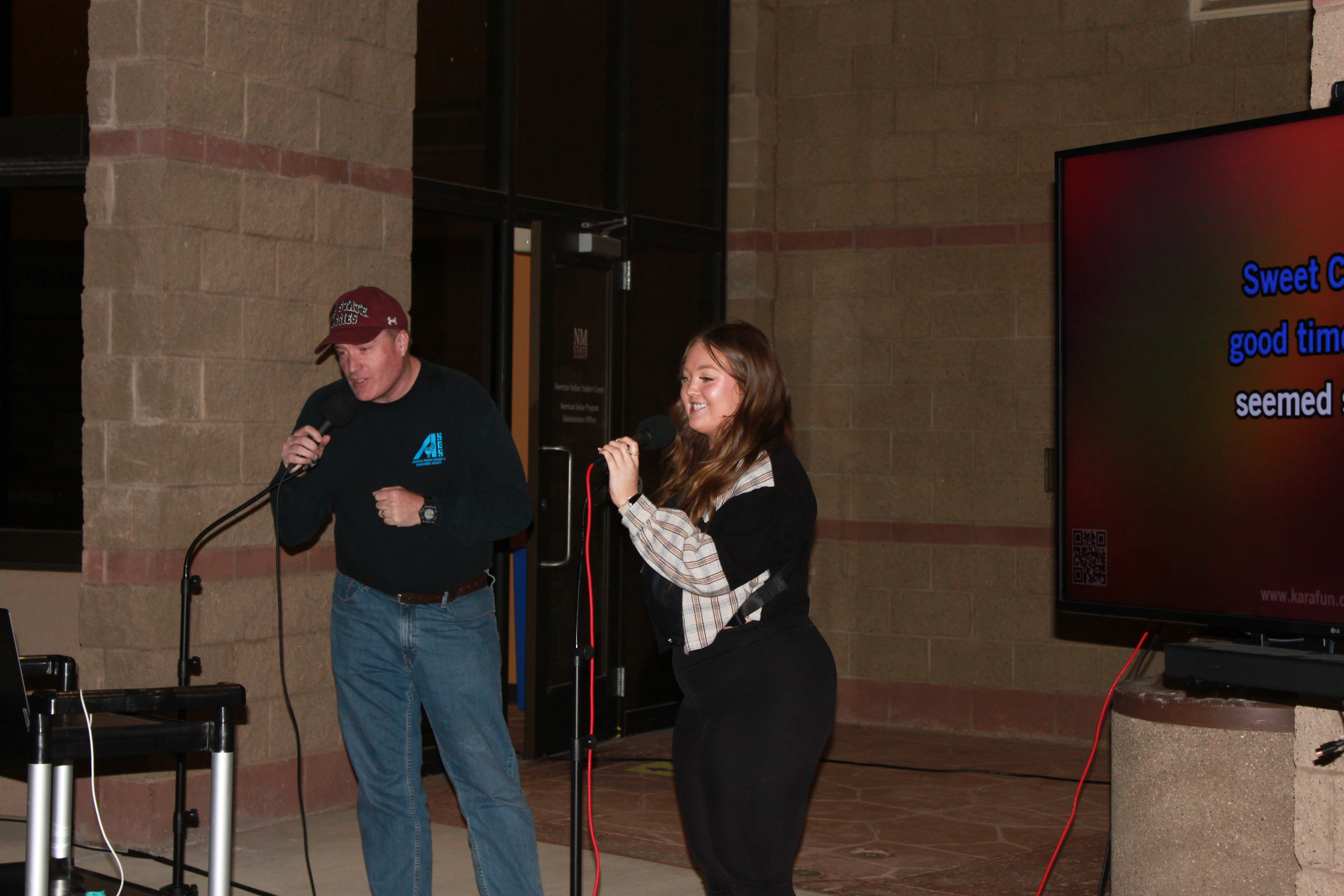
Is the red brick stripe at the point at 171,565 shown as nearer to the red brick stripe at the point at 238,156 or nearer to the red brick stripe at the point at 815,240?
the red brick stripe at the point at 238,156

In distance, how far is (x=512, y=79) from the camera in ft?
24.5

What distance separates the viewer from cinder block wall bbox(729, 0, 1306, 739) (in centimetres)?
820

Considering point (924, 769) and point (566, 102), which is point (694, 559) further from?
point (566, 102)

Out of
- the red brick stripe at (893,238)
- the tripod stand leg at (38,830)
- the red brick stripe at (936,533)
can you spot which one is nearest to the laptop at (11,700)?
the tripod stand leg at (38,830)

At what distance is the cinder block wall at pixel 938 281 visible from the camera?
820 cm

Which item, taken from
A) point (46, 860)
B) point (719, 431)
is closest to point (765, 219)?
point (719, 431)

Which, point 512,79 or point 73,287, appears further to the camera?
point 512,79

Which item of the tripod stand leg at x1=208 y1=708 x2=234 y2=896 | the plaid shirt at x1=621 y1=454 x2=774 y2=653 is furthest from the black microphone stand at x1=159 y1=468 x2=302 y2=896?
the plaid shirt at x1=621 y1=454 x2=774 y2=653

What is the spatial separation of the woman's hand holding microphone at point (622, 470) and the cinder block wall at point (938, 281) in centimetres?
524

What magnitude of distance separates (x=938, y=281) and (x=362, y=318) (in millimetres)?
5041

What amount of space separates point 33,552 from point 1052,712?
209 inches

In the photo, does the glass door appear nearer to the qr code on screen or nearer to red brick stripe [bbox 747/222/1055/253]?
red brick stripe [bbox 747/222/1055/253]

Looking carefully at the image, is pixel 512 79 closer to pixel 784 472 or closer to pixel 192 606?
pixel 192 606

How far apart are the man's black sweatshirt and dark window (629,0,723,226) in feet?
13.6
